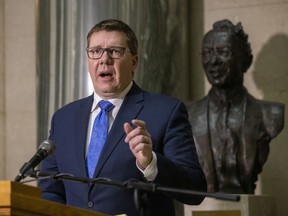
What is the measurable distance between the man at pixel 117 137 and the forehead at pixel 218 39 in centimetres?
294

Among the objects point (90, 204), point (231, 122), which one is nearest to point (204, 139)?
point (231, 122)

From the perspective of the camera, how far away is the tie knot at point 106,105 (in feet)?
12.9

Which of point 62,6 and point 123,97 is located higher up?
point 62,6

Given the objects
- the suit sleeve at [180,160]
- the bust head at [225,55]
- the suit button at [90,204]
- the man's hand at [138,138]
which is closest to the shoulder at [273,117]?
the bust head at [225,55]

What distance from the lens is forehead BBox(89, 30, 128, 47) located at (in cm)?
390

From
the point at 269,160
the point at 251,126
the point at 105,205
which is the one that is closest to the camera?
the point at 105,205

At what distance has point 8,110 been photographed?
8.78m

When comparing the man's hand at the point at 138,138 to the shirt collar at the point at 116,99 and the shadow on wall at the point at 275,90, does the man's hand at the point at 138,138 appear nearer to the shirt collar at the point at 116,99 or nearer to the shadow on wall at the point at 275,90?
the shirt collar at the point at 116,99

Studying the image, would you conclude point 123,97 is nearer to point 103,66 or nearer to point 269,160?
point 103,66

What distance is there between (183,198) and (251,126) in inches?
135

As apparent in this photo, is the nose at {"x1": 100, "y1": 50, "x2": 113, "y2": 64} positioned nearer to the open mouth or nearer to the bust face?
the open mouth

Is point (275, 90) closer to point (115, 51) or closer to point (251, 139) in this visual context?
point (251, 139)

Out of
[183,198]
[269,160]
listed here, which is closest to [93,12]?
[269,160]

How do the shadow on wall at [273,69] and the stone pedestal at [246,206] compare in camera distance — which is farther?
the shadow on wall at [273,69]
